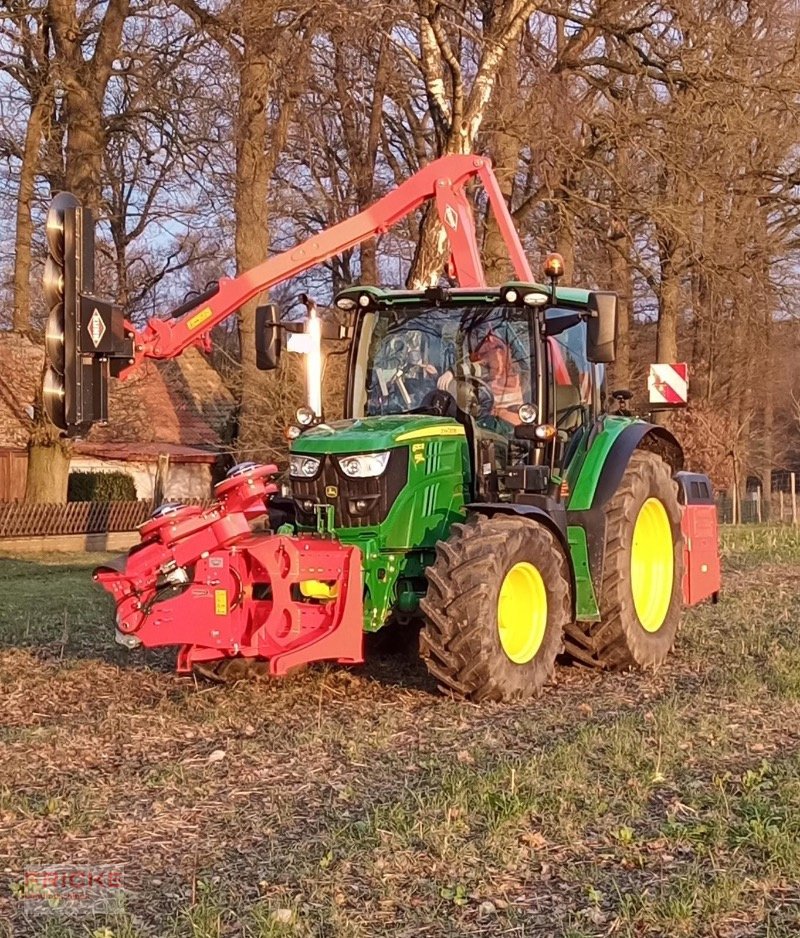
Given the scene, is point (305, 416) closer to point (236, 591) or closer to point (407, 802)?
point (236, 591)

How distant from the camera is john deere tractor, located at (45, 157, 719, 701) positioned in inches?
262

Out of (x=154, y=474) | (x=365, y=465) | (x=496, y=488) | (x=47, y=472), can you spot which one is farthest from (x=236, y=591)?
(x=154, y=474)

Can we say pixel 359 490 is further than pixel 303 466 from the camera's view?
No

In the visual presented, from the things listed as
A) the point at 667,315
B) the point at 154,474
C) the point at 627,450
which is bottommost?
the point at 627,450

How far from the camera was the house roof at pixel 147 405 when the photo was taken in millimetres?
23266

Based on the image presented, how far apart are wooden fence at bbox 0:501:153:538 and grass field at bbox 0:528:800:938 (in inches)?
628

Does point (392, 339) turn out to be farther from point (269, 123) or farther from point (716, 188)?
point (269, 123)

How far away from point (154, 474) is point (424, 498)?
1053 inches

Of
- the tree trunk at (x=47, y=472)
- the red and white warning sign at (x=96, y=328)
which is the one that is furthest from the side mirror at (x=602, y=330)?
the tree trunk at (x=47, y=472)

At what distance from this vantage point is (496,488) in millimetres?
7566

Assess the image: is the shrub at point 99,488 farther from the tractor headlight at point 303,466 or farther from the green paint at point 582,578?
the green paint at point 582,578

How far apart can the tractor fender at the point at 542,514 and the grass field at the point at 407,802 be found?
792mm

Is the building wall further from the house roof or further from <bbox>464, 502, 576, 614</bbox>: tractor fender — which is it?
<bbox>464, 502, 576, 614</bbox>: tractor fender

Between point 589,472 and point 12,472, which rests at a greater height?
point 12,472
